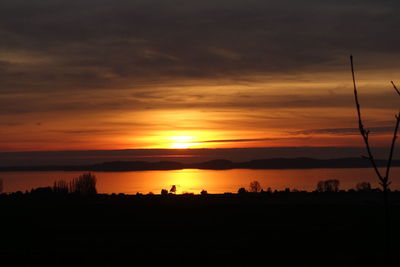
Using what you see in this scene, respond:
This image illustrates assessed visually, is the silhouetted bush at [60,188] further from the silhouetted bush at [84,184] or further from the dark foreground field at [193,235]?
the dark foreground field at [193,235]

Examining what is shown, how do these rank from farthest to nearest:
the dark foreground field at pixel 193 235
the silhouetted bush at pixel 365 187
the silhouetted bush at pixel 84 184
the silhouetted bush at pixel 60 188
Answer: the silhouetted bush at pixel 84 184 < the silhouetted bush at pixel 365 187 < the silhouetted bush at pixel 60 188 < the dark foreground field at pixel 193 235

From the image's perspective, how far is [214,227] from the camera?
26.4 m

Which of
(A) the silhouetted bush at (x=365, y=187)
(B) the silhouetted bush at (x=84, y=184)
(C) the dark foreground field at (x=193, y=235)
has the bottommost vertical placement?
(C) the dark foreground field at (x=193, y=235)

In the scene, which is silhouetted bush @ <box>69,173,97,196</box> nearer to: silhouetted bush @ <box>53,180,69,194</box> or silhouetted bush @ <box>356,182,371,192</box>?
silhouetted bush @ <box>53,180,69,194</box>

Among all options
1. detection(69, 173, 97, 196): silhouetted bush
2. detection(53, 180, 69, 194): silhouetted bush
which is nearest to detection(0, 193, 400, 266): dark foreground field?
detection(53, 180, 69, 194): silhouetted bush

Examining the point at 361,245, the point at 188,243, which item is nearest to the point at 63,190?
the point at 188,243

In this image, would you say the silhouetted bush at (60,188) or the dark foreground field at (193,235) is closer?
the dark foreground field at (193,235)

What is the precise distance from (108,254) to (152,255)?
1.51 metres

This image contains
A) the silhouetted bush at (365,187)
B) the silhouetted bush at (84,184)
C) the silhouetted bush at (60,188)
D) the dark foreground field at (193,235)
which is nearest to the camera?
the dark foreground field at (193,235)

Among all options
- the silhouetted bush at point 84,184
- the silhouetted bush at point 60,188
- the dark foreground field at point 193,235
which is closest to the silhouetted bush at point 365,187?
the dark foreground field at point 193,235

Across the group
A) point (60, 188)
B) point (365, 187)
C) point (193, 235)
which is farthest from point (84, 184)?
point (193, 235)

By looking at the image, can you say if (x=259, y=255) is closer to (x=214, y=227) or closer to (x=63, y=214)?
(x=214, y=227)

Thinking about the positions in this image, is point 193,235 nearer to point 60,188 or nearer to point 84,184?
point 60,188

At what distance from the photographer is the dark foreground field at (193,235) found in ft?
58.9
